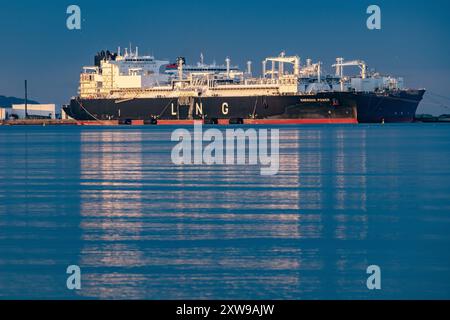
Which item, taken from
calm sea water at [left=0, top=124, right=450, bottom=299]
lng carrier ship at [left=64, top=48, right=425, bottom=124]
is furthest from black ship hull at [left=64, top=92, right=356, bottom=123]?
calm sea water at [left=0, top=124, right=450, bottom=299]

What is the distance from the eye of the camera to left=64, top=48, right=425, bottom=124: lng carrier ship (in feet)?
252

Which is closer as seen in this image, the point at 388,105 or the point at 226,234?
the point at 226,234

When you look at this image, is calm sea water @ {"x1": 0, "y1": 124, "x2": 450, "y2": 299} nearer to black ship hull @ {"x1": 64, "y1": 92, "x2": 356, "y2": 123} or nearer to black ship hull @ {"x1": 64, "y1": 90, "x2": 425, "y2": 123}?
black ship hull @ {"x1": 64, "y1": 92, "x2": 356, "y2": 123}

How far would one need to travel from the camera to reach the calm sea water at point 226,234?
428 inches

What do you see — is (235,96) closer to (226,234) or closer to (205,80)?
(205,80)

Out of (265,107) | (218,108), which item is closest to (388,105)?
(265,107)

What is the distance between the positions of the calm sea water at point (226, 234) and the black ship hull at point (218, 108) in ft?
164

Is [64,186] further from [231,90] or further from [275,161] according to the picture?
[231,90]

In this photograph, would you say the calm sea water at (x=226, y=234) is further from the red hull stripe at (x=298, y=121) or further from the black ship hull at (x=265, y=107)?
the red hull stripe at (x=298, y=121)

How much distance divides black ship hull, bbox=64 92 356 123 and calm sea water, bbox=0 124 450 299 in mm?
50074

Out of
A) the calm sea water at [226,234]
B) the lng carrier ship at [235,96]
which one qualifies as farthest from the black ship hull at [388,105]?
the calm sea water at [226,234]

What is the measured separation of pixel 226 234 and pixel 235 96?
65.6m

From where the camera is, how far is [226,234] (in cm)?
1422
